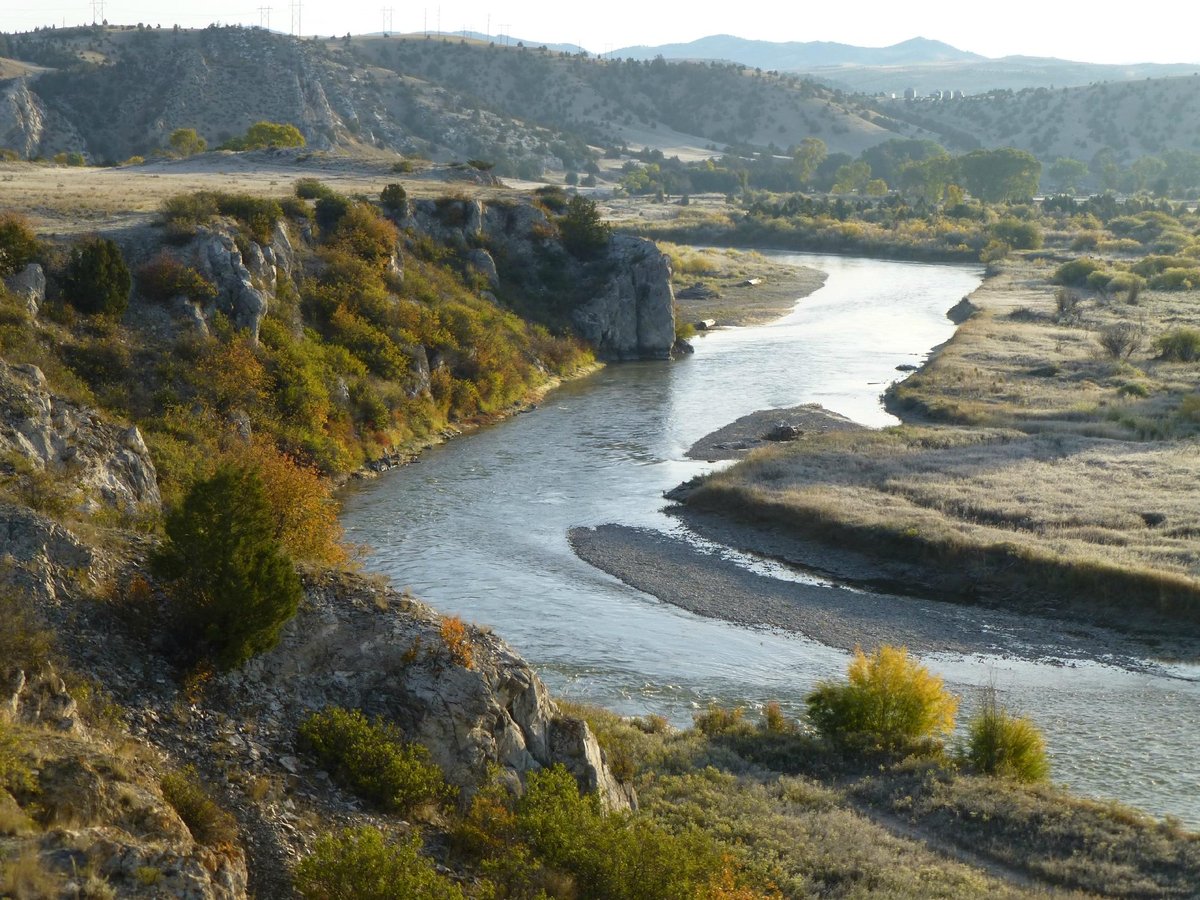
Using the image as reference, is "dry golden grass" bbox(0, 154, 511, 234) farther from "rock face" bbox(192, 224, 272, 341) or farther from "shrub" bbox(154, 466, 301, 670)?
"shrub" bbox(154, 466, 301, 670)

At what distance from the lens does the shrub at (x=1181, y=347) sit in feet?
230

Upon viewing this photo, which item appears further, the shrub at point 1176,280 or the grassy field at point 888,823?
the shrub at point 1176,280

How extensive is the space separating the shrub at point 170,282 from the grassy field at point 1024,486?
A: 72.1 ft

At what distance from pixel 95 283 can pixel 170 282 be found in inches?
150

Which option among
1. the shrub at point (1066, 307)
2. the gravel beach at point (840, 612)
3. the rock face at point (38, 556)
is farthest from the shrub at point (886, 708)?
the shrub at point (1066, 307)

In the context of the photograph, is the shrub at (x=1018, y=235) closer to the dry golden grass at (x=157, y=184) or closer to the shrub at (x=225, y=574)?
the dry golden grass at (x=157, y=184)

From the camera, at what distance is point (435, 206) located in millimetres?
76875

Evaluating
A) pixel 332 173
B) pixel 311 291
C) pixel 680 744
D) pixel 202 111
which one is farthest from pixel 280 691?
pixel 202 111

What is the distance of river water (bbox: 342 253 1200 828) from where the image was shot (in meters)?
28.5

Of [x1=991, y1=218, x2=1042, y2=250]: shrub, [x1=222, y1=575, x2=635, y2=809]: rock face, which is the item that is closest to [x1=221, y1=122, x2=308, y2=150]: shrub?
[x1=991, y1=218, x2=1042, y2=250]: shrub

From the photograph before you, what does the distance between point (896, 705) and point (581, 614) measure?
1214 cm

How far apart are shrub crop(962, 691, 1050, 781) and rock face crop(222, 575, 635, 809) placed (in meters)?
8.37

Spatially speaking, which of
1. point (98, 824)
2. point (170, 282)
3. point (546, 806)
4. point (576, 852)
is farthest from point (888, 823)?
point (170, 282)

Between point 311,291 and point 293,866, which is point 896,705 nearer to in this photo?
point 293,866
